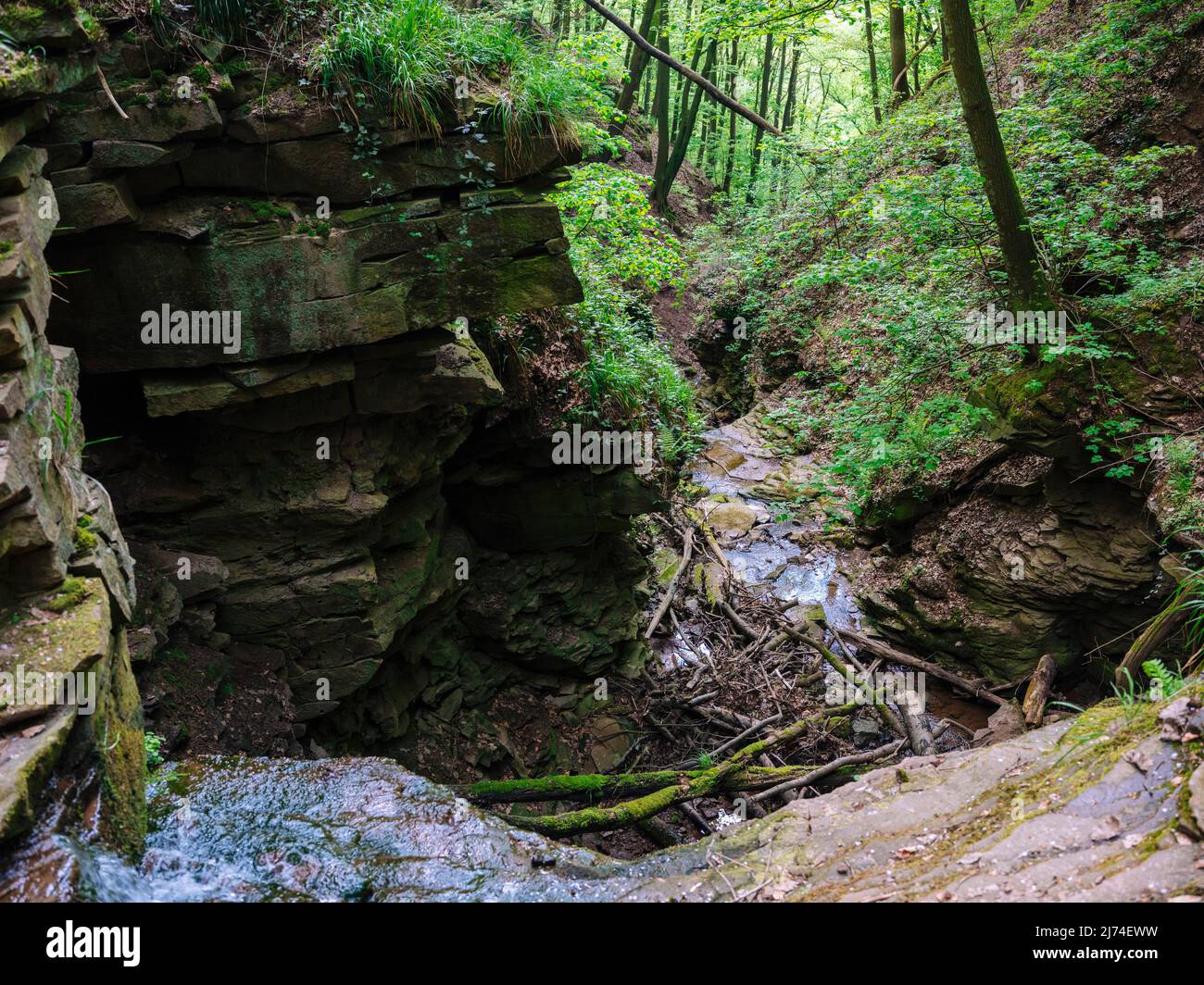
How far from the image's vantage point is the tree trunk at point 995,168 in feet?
23.2

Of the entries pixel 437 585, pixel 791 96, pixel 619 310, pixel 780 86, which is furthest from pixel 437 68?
pixel 780 86

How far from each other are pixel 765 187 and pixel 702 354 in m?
6.71

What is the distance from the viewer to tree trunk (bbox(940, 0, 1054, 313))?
708 cm

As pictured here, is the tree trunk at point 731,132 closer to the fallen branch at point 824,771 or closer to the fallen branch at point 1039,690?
the fallen branch at point 1039,690

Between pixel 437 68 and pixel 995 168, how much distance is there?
5.56 metres

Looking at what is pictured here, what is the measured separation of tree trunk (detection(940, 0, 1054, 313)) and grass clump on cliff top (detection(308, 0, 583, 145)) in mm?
3838

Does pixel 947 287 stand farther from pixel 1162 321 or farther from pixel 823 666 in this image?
pixel 823 666

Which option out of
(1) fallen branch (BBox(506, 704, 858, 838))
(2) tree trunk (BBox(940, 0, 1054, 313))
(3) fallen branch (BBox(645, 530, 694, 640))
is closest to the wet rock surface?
(1) fallen branch (BBox(506, 704, 858, 838))

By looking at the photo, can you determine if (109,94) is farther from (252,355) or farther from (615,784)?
(615,784)

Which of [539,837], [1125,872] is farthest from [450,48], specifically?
[1125,872]

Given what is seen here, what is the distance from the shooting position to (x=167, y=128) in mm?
5043

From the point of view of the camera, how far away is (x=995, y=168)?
24.6 feet

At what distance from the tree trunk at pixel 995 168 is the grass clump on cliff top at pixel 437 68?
3.84 m

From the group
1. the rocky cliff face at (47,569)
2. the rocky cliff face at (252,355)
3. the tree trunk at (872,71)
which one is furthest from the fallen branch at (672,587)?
the tree trunk at (872,71)
